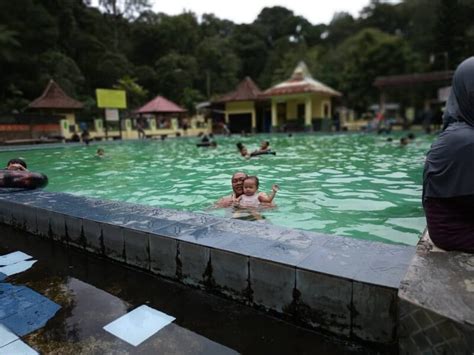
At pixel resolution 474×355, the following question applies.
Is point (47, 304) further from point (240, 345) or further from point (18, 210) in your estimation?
point (18, 210)

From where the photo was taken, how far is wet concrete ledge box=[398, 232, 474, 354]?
1.66 m

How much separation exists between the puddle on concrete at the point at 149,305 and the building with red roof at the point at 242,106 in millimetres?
30964

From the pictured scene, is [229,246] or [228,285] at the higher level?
[229,246]

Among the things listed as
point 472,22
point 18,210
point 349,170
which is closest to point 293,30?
point 472,22

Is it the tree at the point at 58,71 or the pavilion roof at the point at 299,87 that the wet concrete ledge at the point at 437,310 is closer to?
the pavilion roof at the point at 299,87

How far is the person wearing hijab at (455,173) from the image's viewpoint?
7.37 feet

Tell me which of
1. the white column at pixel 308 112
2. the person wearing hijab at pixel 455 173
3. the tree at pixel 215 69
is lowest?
the person wearing hijab at pixel 455 173

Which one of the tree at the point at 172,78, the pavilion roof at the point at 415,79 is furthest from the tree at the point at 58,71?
the pavilion roof at the point at 415,79

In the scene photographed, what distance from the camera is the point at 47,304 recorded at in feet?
8.84

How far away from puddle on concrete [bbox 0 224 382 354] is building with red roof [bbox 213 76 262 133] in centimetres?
3096

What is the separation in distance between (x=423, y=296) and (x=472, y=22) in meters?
40.5

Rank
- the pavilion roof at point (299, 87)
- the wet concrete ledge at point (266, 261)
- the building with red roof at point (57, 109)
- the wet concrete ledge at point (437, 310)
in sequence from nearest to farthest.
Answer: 1. the wet concrete ledge at point (437, 310)
2. the wet concrete ledge at point (266, 261)
3. the building with red roof at point (57, 109)
4. the pavilion roof at point (299, 87)

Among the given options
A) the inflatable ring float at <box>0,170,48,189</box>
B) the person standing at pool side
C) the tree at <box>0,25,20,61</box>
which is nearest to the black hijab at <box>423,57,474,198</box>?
the person standing at pool side

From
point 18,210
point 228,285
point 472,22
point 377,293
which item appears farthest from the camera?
point 472,22
